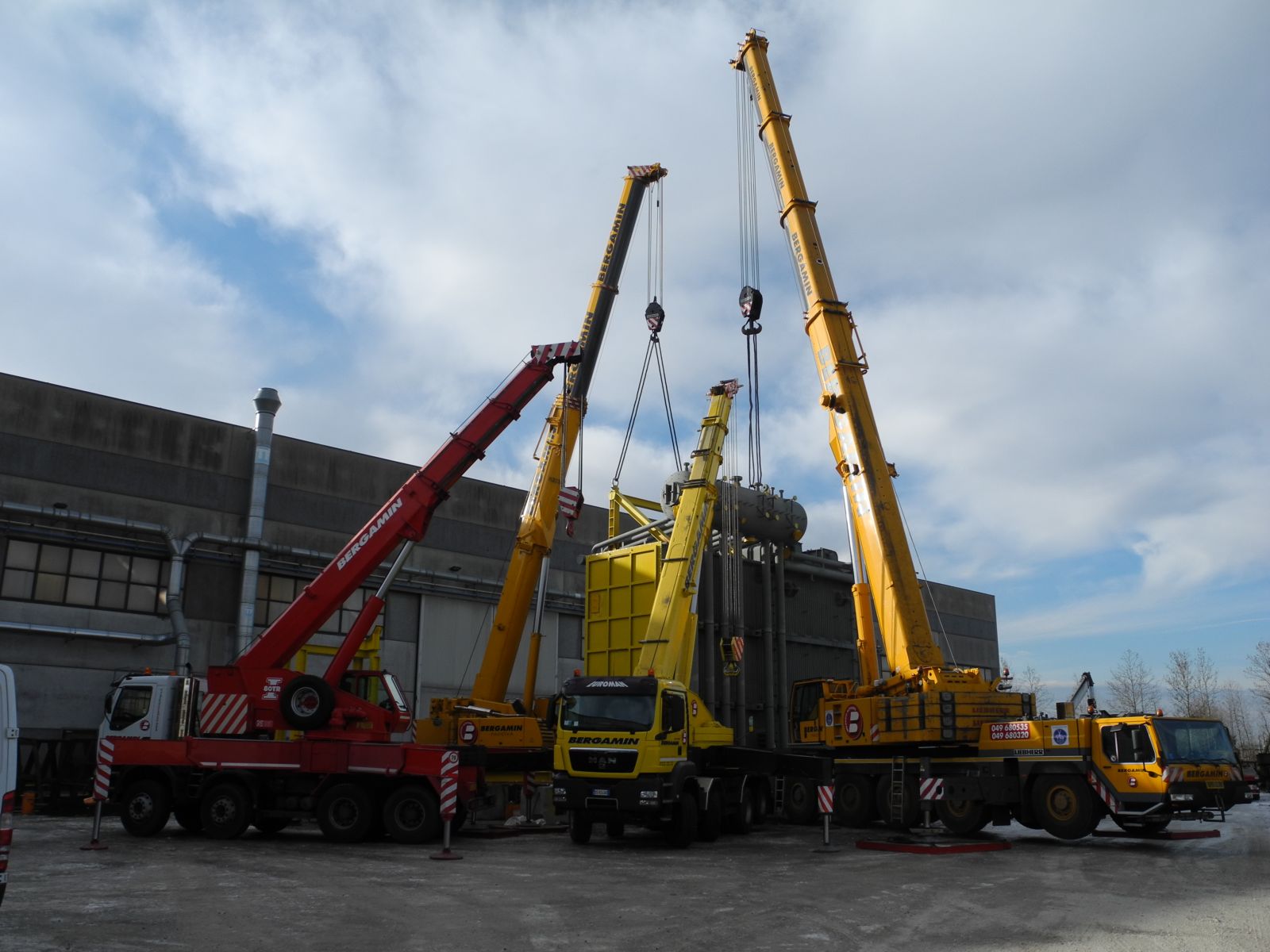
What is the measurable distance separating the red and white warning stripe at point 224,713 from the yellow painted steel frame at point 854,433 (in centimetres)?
1172

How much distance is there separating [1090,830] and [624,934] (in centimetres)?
1131

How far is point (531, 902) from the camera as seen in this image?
10.1m

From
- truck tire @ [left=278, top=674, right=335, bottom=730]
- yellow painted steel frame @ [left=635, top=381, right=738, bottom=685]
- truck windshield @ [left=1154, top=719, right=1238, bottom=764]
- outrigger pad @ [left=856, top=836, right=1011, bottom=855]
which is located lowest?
outrigger pad @ [left=856, top=836, right=1011, bottom=855]

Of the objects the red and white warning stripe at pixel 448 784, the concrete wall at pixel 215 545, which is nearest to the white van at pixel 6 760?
the red and white warning stripe at pixel 448 784

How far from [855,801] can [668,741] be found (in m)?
6.26

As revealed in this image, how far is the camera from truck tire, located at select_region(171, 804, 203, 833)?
53.5 ft

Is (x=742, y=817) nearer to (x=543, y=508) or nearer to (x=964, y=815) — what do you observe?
(x=964, y=815)

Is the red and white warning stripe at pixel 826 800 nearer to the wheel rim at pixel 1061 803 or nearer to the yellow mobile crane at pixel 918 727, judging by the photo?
the yellow mobile crane at pixel 918 727

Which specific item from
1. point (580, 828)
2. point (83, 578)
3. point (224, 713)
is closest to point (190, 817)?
point (224, 713)

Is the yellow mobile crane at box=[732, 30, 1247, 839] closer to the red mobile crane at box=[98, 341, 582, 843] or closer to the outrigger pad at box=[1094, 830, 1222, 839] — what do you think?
the outrigger pad at box=[1094, 830, 1222, 839]

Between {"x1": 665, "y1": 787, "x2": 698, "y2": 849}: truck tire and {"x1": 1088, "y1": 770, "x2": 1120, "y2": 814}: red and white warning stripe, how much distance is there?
22.3 feet

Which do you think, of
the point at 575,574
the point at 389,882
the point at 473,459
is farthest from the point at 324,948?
the point at 575,574

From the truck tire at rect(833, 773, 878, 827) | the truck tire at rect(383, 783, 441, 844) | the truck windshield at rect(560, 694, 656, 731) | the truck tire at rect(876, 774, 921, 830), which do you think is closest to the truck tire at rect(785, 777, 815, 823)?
the truck tire at rect(833, 773, 878, 827)

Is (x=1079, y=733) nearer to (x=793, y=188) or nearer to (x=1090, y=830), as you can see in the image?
(x=1090, y=830)
